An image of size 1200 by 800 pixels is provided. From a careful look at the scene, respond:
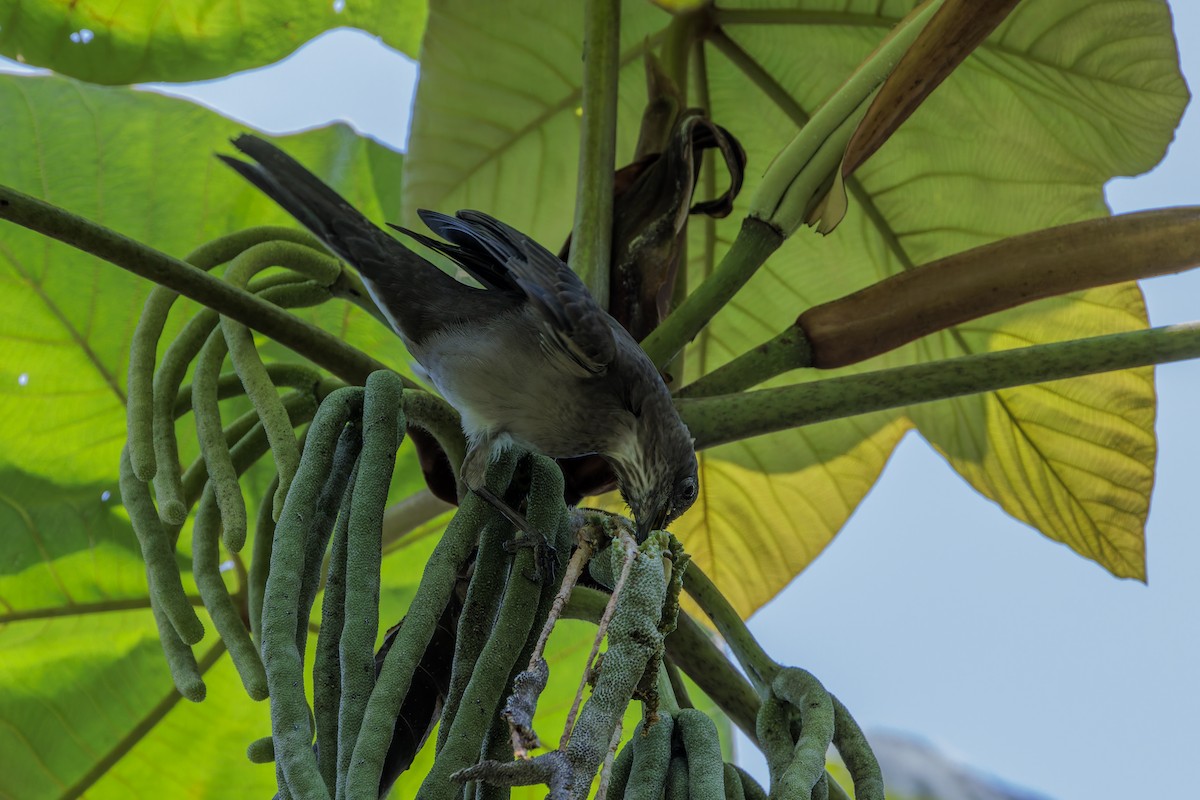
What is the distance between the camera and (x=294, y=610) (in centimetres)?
94

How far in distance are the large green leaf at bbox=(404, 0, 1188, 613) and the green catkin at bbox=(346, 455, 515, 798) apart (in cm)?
141

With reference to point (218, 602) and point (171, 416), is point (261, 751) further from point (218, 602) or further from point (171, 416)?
point (171, 416)

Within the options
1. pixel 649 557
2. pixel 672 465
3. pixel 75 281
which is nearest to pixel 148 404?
pixel 649 557

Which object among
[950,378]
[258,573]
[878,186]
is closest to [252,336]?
[258,573]

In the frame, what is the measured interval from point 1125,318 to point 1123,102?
1.28 ft

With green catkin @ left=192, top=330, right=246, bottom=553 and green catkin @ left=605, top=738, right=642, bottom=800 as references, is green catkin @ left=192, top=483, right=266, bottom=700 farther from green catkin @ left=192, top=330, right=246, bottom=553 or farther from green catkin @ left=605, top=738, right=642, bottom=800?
green catkin @ left=605, top=738, right=642, bottom=800

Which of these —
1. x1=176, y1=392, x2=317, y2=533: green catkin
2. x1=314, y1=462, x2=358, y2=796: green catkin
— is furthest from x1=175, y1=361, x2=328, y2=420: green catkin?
x1=314, y1=462, x2=358, y2=796: green catkin

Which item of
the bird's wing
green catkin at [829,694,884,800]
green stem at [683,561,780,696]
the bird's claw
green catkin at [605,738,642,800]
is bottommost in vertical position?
green catkin at [605,738,642,800]

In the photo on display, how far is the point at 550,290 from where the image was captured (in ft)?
5.00

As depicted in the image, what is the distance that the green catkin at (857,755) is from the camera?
1073 mm

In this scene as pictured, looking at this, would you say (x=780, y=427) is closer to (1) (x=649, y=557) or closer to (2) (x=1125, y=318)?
(1) (x=649, y=557)

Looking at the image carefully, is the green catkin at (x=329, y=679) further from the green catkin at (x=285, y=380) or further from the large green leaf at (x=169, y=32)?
the large green leaf at (x=169, y=32)

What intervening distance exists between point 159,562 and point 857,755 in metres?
0.68

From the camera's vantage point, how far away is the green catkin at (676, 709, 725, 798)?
3.11ft
